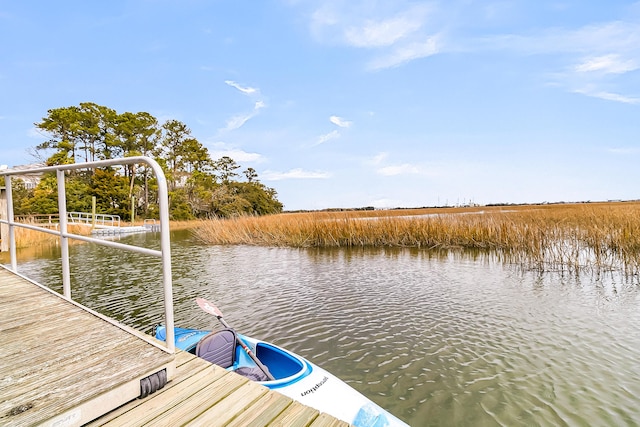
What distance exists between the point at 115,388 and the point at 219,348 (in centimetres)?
125

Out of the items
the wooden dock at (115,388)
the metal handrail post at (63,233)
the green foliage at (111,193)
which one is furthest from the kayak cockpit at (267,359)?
the green foliage at (111,193)

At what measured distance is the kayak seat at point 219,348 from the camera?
2.41 meters

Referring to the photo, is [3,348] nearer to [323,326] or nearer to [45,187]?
[323,326]

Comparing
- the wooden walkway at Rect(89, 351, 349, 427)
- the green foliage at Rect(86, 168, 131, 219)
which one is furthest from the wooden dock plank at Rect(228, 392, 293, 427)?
the green foliage at Rect(86, 168, 131, 219)

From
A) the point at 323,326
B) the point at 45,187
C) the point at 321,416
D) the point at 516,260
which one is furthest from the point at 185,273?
the point at 45,187

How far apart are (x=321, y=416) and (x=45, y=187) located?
3345 cm

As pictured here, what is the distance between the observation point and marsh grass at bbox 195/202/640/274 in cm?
759

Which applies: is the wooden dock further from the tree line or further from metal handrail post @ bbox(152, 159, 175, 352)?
the tree line

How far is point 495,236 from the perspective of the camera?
33.8 feet

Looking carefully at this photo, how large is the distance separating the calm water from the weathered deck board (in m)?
1.98

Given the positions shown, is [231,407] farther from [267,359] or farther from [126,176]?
[126,176]

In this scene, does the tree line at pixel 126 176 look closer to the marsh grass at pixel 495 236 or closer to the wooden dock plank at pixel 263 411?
the marsh grass at pixel 495 236

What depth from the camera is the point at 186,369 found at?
5.40 feet

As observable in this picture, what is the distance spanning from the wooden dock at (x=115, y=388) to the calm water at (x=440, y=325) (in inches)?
61.6
